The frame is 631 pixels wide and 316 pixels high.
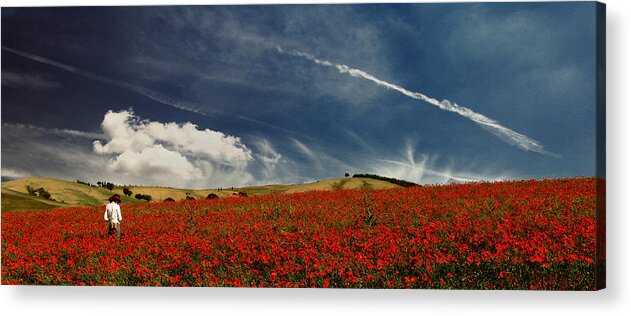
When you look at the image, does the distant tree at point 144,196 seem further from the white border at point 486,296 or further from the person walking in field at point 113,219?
the white border at point 486,296

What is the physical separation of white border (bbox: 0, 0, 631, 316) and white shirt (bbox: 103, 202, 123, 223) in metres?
1.16

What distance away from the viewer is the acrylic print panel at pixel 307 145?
8875 mm

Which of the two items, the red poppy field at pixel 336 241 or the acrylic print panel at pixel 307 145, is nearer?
the red poppy field at pixel 336 241

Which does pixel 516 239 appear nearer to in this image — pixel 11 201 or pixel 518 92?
pixel 518 92

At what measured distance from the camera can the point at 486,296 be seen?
8727 mm

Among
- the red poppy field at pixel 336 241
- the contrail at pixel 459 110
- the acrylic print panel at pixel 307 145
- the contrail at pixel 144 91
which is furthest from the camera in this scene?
the contrail at pixel 144 91

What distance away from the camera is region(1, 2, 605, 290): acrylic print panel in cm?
888

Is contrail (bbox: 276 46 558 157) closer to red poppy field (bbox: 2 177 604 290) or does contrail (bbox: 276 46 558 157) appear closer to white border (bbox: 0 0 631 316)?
red poppy field (bbox: 2 177 604 290)

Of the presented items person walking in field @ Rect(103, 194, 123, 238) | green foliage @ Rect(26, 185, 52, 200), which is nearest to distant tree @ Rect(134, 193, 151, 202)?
person walking in field @ Rect(103, 194, 123, 238)

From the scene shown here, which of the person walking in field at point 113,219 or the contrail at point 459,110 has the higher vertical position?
the contrail at point 459,110

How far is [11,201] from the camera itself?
32.9 ft

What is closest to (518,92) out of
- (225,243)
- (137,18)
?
(225,243)

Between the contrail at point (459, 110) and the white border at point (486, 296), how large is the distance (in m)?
1.10

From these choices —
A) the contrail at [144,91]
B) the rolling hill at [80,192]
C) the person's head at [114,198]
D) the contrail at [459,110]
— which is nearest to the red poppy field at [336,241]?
the rolling hill at [80,192]
